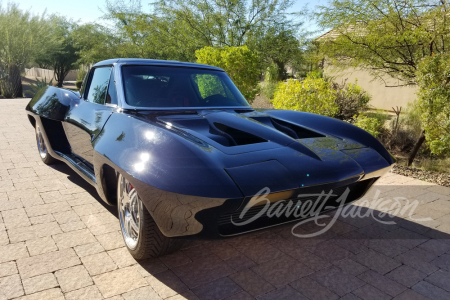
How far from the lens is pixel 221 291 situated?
221 cm

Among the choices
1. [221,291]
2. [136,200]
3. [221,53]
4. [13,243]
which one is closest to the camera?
[221,291]

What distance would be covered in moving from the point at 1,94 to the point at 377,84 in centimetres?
1833

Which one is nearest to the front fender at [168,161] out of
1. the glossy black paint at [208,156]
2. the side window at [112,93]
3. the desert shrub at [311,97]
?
the glossy black paint at [208,156]

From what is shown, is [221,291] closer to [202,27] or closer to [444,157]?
[444,157]

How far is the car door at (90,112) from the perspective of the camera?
9.95 feet

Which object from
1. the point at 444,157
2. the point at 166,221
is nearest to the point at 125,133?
the point at 166,221

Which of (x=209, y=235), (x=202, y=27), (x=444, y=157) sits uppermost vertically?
(x=202, y=27)

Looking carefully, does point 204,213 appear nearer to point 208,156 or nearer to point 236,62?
point 208,156

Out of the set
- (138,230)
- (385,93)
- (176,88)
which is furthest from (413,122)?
(138,230)

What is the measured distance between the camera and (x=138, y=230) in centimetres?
243

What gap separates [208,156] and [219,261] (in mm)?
957

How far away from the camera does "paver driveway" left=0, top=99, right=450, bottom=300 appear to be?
2.22 metres

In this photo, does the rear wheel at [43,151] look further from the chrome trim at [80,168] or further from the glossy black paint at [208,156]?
the glossy black paint at [208,156]

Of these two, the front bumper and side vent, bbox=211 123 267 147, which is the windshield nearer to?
side vent, bbox=211 123 267 147
